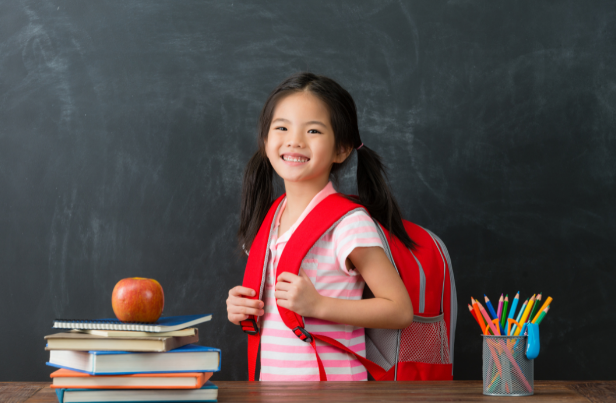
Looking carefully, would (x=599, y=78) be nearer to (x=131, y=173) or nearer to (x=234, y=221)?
(x=234, y=221)

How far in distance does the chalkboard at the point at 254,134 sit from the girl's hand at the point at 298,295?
0.64 meters

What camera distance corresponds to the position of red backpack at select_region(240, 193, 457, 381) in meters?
1.33

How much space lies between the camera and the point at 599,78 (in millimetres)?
1885

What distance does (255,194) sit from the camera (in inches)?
65.2

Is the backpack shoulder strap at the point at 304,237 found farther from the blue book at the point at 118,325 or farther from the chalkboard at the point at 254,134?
the chalkboard at the point at 254,134

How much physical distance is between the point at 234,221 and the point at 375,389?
989 mm

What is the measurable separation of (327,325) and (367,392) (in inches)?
15.3

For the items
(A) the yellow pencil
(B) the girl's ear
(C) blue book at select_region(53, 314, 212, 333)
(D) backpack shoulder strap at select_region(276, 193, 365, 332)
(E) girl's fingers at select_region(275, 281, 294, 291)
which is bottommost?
(C) blue book at select_region(53, 314, 212, 333)

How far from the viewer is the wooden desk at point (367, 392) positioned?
93 centimetres

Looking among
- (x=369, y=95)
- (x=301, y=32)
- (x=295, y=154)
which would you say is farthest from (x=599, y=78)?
(x=295, y=154)

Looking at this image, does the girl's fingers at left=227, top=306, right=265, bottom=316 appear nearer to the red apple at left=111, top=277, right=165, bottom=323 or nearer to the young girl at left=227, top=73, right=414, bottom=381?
the young girl at left=227, top=73, right=414, bottom=381

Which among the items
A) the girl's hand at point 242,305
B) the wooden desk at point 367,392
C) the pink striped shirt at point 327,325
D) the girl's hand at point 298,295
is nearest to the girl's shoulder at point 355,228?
the pink striped shirt at point 327,325

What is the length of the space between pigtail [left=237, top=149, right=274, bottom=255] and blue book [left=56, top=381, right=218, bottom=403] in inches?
29.7

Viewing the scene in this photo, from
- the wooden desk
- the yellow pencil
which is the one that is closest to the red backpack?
the wooden desk
